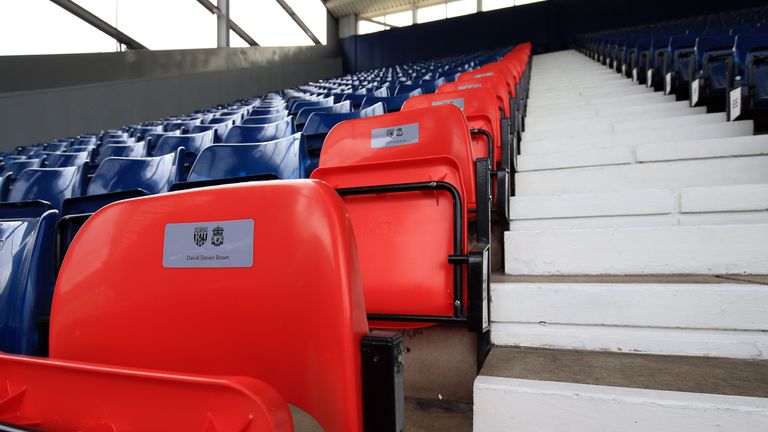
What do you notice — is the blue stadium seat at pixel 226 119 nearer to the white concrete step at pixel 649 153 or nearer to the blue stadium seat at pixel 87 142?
the blue stadium seat at pixel 87 142

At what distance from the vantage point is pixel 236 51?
8.58 metres

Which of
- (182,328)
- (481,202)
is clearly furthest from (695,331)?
(182,328)

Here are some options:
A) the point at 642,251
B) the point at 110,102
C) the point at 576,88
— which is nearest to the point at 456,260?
the point at 642,251

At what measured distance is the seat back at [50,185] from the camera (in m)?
1.52

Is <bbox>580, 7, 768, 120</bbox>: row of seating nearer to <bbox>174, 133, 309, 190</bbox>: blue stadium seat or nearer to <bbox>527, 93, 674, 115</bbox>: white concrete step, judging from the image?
<bbox>527, 93, 674, 115</bbox>: white concrete step

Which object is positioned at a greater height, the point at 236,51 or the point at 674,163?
the point at 236,51

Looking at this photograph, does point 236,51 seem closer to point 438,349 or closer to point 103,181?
point 103,181

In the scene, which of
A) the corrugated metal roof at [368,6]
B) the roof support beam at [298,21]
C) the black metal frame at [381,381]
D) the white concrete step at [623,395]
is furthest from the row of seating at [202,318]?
the corrugated metal roof at [368,6]

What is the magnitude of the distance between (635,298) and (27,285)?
1035 mm

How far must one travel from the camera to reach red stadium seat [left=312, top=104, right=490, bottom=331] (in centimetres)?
81

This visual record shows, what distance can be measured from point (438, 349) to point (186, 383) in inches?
25.9

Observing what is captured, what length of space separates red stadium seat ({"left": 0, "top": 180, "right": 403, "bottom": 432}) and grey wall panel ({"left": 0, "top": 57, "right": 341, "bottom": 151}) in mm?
6124

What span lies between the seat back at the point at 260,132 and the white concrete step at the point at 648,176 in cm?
91

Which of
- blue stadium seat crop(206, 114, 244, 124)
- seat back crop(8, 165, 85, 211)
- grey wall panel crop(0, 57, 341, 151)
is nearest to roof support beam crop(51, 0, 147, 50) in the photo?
grey wall panel crop(0, 57, 341, 151)
